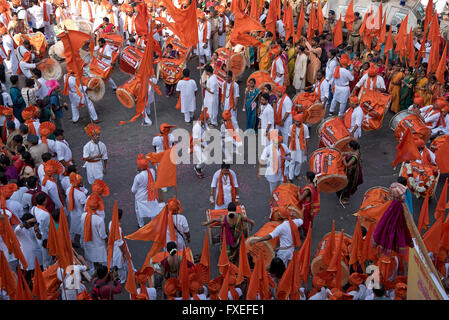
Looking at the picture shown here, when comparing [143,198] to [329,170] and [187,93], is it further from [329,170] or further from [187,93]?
[187,93]

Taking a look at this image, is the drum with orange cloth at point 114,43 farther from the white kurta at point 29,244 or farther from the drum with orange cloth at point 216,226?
the white kurta at point 29,244

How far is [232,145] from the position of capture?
11320mm

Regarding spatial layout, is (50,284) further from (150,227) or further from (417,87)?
(417,87)

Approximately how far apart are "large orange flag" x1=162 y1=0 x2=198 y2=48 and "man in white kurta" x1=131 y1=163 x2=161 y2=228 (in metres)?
2.98

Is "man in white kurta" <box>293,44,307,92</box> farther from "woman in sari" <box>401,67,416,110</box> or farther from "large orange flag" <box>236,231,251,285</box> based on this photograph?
"large orange flag" <box>236,231,251,285</box>

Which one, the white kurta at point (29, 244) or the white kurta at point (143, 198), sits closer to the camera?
the white kurta at point (29, 244)

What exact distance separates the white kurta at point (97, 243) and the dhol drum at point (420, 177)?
530 centimetres

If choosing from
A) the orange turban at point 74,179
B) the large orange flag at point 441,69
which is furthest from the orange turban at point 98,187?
the large orange flag at point 441,69

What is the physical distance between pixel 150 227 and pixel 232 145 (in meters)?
4.36

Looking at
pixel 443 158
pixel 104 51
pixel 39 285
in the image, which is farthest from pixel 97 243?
pixel 104 51

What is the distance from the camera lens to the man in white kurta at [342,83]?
12.2 meters

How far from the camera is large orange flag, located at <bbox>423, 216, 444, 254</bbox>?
6.99 m

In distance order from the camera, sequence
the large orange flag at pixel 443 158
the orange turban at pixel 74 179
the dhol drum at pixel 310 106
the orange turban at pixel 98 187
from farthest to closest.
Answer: the dhol drum at pixel 310 106 → the large orange flag at pixel 443 158 → the orange turban at pixel 74 179 → the orange turban at pixel 98 187
